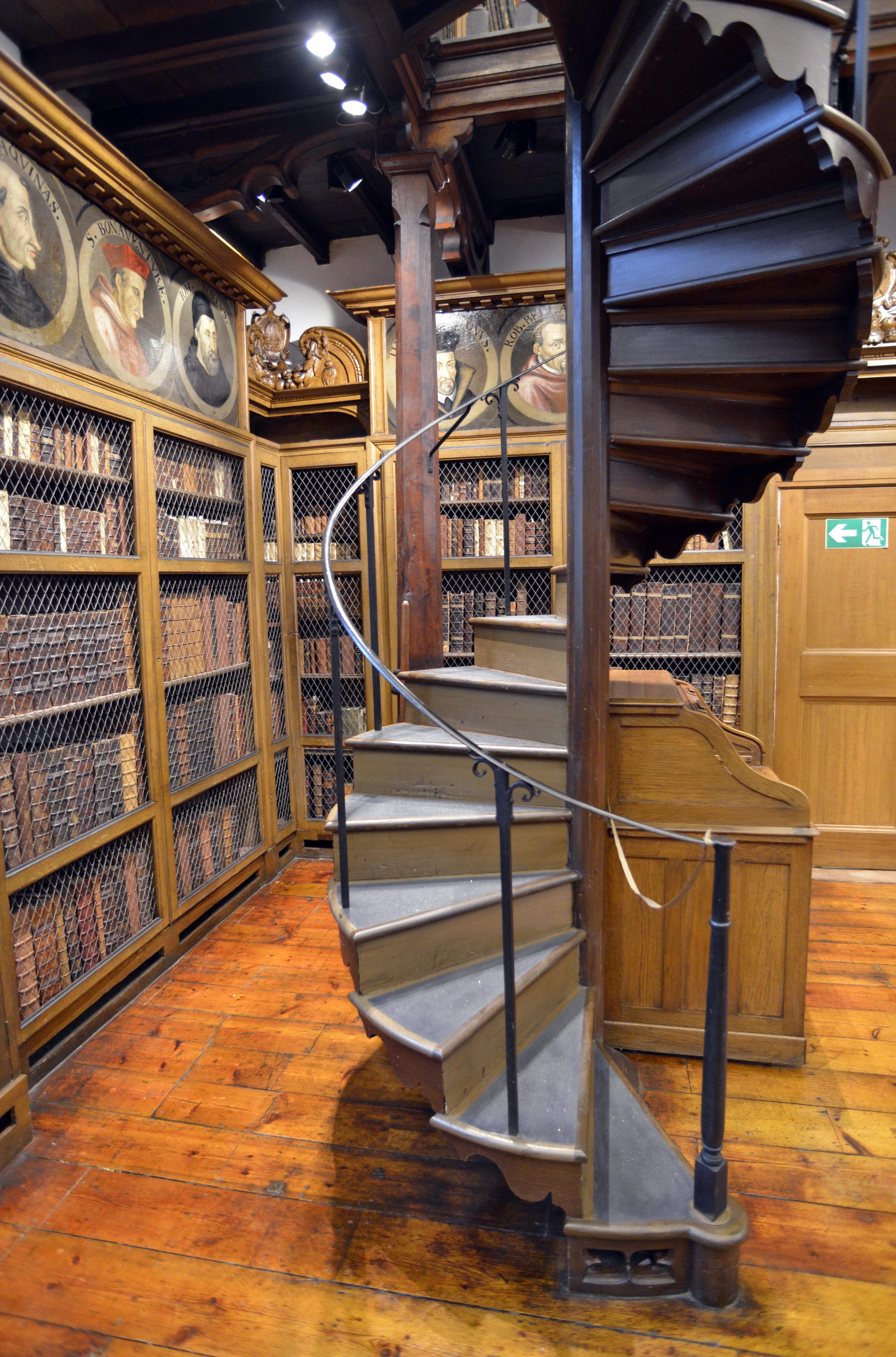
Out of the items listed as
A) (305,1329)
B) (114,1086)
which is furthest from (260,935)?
(305,1329)

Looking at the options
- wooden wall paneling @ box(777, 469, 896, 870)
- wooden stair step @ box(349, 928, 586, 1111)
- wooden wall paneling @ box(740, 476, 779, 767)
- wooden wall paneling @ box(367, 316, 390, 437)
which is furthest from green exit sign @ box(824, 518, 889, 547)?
wooden stair step @ box(349, 928, 586, 1111)

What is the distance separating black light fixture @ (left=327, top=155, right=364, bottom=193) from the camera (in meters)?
3.38

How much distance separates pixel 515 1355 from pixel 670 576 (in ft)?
11.0

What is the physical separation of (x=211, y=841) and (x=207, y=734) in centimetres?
50

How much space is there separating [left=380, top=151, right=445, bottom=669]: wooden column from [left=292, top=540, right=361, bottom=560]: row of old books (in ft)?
3.86

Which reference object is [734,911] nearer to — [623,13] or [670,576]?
[670,576]

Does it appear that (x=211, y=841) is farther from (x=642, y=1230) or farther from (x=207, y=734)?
(x=642, y=1230)

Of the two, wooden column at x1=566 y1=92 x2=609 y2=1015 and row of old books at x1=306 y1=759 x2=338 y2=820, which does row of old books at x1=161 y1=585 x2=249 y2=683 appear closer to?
row of old books at x1=306 y1=759 x2=338 y2=820

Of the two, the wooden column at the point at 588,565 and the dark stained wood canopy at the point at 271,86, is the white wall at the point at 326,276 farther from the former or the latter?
the wooden column at the point at 588,565

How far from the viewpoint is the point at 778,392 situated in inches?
83.5

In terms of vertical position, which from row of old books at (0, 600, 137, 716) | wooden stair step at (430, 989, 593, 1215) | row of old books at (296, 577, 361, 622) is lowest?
wooden stair step at (430, 989, 593, 1215)

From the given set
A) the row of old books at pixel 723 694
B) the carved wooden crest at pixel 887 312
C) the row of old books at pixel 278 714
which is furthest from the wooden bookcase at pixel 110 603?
the carved wooden crest at pixel 887 312

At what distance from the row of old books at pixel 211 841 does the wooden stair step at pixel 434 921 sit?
1.31m

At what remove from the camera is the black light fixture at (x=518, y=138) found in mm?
3209
